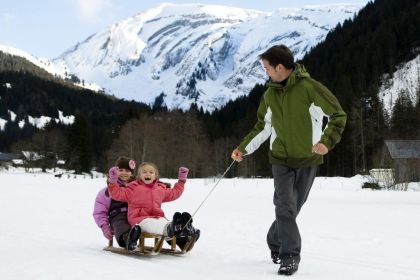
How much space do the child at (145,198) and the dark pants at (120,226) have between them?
0.16m

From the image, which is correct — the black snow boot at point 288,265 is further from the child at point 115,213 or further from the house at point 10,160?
the house at point 10,160

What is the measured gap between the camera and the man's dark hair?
462 centimetres

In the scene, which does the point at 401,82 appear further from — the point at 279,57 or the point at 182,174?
the point at 279,57

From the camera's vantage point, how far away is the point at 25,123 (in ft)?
639

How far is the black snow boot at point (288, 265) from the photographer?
4.45m

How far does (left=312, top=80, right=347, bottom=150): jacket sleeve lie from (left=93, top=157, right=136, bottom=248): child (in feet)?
8.23

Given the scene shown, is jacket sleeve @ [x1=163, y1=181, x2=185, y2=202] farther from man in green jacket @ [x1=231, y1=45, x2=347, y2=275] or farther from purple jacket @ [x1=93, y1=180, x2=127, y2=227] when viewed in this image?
man in green jacket @ [x1=231, y1=45, x2=347, y2=275]

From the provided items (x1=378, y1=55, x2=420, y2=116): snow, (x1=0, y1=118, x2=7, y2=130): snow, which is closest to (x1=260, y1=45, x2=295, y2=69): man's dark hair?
(x1=378, y1=55, x2=420, y2=116): snow

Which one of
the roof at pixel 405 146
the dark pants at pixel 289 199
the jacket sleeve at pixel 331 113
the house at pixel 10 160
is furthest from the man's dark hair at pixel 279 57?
the house at pixel 10 160

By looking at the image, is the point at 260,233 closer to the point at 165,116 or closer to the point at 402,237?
the point at 402,237

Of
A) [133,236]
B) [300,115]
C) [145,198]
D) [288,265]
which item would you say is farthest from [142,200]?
[300,115]

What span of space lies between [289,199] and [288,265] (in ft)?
1.83

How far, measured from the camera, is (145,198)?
5586 mm

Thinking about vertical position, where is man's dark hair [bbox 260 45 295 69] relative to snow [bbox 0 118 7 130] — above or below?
below
